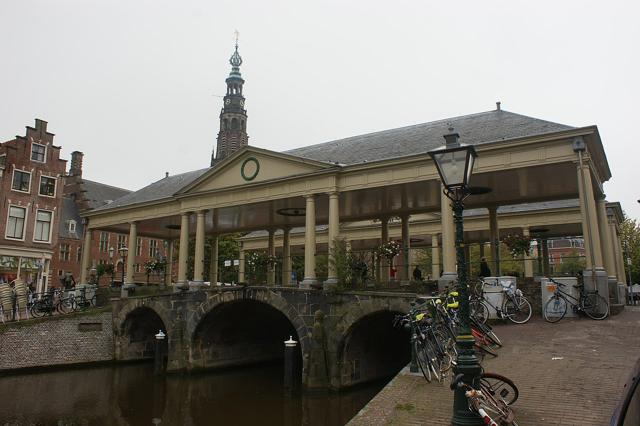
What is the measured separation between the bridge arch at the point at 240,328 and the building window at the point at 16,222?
17.1 m

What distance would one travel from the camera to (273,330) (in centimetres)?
2764

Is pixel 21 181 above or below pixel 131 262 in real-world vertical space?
above

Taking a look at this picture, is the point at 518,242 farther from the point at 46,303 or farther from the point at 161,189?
the point at 46,303

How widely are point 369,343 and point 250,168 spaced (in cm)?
931

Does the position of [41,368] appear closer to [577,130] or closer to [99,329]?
[99,329]

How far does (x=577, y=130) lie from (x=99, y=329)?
77.2 feet

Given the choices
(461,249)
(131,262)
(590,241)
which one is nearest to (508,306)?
(590,241)

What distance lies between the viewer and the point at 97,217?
3097cm

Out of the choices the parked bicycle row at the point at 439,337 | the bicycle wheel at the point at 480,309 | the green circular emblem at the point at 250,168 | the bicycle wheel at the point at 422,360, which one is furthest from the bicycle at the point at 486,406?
the green circular emblem at the point at 250,168

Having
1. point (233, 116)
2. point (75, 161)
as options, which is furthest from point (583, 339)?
point (233, 116)

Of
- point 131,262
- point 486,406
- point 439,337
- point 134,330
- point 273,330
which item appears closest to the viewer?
point 486,406

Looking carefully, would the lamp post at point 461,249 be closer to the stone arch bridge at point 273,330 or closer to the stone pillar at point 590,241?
the stone arch bridge at point 273,330

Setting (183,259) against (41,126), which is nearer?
(183,259)

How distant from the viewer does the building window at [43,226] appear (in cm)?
3353
